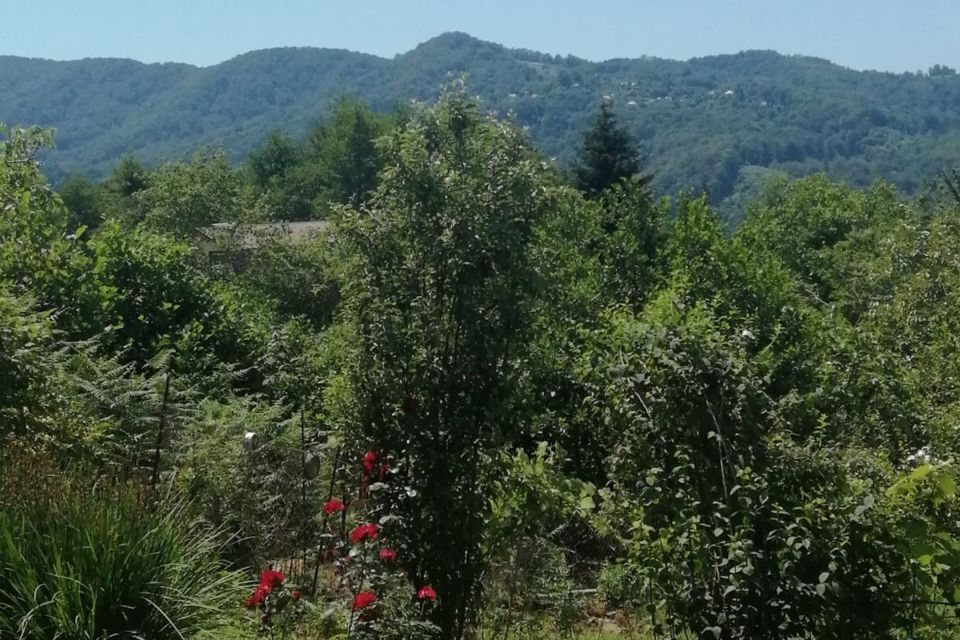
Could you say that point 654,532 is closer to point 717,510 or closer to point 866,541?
point 717,510

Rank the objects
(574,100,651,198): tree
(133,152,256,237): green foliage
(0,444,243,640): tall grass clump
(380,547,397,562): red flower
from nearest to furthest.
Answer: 1. (0,444,243,640): tall grass clump
2. (380,547,397,562): red flower
3. (574,100,651,198): tree
4. (133,152,256,237): green foliage

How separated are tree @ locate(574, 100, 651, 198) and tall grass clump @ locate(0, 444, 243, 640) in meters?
28.4

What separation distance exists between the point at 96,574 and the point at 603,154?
2968cm

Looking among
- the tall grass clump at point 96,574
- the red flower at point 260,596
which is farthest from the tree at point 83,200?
the red flower at point 260,596

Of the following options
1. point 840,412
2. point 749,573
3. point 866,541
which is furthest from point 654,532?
point 840,412

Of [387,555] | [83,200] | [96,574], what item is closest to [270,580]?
[387,555]

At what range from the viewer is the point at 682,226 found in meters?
14.6

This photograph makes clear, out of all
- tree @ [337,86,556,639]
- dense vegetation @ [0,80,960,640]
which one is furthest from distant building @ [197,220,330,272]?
tree @ [337,86,556,639]

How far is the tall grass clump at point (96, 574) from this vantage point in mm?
3887

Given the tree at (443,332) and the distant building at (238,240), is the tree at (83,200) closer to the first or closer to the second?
the distant building at (238,240)

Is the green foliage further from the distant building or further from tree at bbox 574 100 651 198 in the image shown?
tree at bbox 574 100 651 198

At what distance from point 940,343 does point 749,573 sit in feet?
33.8

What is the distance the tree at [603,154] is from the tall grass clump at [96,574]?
28.4 meters

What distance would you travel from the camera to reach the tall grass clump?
3887 mm
